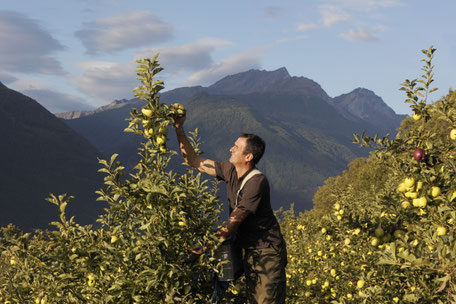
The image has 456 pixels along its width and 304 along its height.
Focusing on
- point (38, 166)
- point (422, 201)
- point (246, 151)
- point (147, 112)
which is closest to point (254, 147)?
point (246, 151)

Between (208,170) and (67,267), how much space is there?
158 centimetres

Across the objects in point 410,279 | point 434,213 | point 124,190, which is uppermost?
point 124,190

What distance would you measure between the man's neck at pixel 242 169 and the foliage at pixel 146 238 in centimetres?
49

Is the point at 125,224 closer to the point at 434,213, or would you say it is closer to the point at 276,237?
the point at 276,237

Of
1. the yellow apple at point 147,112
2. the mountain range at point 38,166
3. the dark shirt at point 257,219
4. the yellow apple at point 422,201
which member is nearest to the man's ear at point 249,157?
the dark shirt at point 257,219

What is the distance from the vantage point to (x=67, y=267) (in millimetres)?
3809

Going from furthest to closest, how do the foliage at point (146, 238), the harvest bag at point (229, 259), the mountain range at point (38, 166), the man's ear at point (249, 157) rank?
the mountain range at point (38, 166)
the man's ear at point (249, 157)
the harvest bag at point (229, 259)
the foliage at point (146, 238)

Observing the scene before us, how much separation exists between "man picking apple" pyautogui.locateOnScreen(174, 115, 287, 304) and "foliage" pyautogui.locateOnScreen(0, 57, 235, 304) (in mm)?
296

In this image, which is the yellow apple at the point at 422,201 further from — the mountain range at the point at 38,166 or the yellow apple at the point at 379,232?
the mountain range at the point at 38,166

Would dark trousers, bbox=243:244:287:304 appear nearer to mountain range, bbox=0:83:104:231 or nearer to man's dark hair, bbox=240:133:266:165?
man's dark hair, bbox=240:133:266:165

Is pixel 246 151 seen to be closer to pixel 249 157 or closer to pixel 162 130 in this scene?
pixel 249 157

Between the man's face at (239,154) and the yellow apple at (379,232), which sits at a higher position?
the man's face at (239,154)

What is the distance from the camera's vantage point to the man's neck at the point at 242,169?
420 cm

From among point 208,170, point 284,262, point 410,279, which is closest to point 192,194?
point 208,170
